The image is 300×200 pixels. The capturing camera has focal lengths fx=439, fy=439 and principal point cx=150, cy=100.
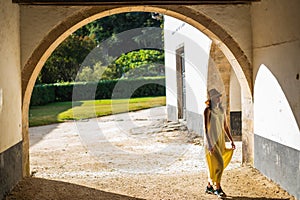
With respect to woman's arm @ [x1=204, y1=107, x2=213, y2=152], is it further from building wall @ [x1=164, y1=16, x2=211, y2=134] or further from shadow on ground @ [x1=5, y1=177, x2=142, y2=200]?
building wall @ [x1=164, y1=16, x2=211, y2=134]

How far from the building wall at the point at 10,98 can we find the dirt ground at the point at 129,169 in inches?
12.2

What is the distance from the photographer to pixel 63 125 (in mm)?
16500

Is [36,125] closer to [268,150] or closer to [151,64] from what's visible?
[268,150]

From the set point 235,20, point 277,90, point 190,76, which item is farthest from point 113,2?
point 190,76

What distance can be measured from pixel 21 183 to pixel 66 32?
2.49 metres

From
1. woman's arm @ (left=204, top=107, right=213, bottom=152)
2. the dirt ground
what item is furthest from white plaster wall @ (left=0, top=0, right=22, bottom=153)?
woman's arm @ (left=204, top=107, right=213, bottom=152)

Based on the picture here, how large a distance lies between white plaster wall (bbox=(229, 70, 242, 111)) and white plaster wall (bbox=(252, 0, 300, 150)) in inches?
144

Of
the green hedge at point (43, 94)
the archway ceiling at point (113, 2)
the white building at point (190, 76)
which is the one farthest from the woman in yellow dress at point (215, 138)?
the green hedge at point (43, 94)

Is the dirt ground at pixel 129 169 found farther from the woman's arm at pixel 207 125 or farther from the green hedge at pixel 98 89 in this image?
the green hedge at pixel 98 89

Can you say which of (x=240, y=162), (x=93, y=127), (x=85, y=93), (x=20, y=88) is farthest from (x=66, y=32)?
(x=85, y=93)

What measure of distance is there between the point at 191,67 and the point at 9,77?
691 cm

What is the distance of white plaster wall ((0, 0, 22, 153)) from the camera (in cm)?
571

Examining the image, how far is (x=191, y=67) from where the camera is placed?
12.2 meters

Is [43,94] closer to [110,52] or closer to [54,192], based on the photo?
[110,52]
